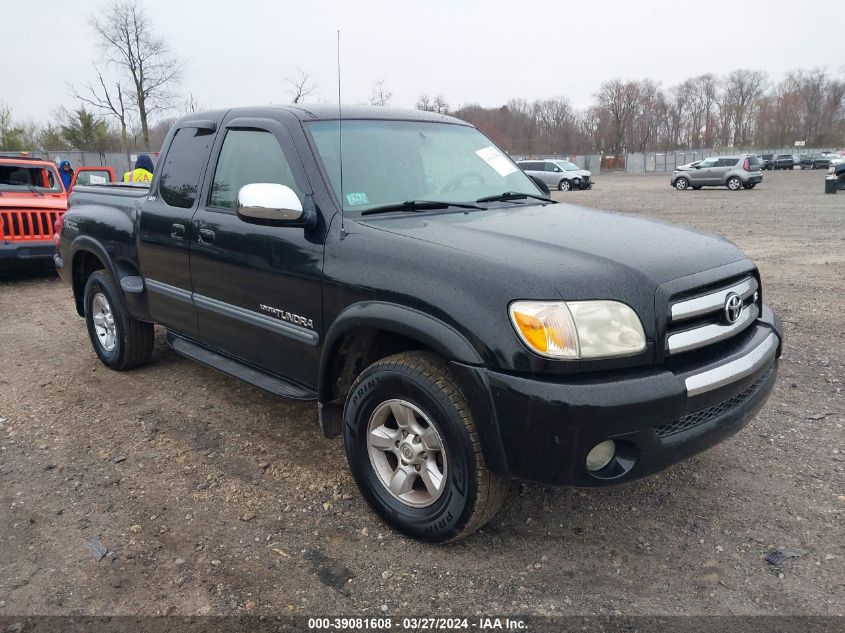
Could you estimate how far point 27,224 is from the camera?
925 centimetres

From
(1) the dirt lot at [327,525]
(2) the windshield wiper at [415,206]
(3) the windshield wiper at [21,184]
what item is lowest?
(1) the dirt lot at [327,525]

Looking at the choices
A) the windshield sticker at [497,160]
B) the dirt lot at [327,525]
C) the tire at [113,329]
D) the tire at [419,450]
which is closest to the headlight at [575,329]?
the tire at [419,450]

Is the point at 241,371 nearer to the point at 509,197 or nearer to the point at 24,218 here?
the point at 509,197

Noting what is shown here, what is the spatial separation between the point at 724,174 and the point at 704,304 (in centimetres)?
3325

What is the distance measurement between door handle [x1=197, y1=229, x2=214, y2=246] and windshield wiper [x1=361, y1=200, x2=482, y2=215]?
111cm

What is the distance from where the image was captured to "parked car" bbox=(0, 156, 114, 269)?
9.10m

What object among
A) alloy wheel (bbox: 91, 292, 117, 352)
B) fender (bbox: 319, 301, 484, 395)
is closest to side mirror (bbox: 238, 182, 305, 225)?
fender (bbox: 319, 301, 484, 395)

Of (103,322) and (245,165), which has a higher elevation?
(245,165)

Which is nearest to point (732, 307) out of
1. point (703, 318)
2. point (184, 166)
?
point (703, 318)

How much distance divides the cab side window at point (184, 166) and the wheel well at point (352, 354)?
1.60 meters

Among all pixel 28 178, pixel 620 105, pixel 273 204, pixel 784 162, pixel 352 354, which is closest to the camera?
pixel 273 204

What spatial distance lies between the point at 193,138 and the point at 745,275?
130 inches

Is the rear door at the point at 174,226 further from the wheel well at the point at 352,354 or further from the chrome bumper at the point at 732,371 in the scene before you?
the chrome bumper at the point at 732,371

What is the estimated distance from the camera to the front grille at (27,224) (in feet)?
29.8
